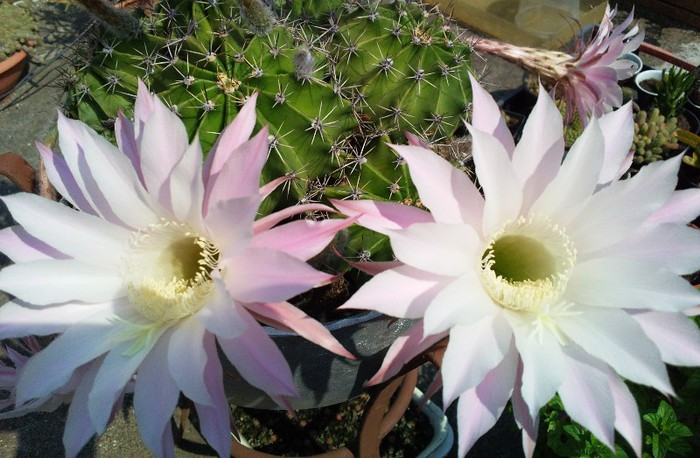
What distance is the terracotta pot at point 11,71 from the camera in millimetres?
2119

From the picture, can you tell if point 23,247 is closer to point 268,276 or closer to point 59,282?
point 59,282

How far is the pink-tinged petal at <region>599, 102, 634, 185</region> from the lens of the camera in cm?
50

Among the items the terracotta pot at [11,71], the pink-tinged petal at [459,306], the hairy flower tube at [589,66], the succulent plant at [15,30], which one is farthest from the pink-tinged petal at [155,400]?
the succulent plant at [15,30]

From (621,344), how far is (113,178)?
0.45 meters

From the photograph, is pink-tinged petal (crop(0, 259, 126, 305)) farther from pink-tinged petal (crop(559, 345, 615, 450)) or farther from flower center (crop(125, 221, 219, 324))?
pink-tinged petal (crop(559, 345, 615, 450))

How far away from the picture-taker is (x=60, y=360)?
1.54 feet

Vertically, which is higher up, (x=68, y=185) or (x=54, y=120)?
(x=68, y=185)

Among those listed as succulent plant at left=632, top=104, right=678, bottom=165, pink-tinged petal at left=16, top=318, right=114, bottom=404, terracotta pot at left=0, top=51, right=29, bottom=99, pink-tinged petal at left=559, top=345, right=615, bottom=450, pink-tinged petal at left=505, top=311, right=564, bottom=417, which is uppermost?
pink-tinged petal at left=16, top=318, right=114, bottom=404

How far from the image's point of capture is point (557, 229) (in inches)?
21.0

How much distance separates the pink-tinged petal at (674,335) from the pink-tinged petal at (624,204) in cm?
7

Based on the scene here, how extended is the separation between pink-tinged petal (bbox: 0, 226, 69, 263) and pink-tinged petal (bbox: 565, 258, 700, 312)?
0.48 meters

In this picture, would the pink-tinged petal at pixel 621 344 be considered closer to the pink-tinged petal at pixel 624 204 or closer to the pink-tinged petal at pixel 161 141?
the pink-tinged petal at pixel 624 204

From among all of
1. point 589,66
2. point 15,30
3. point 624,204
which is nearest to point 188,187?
point 624,204

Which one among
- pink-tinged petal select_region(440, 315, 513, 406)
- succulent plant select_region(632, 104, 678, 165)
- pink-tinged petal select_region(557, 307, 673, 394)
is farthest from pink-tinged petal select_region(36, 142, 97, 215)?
succulent plant select_region(632, 104, 678, 165)
